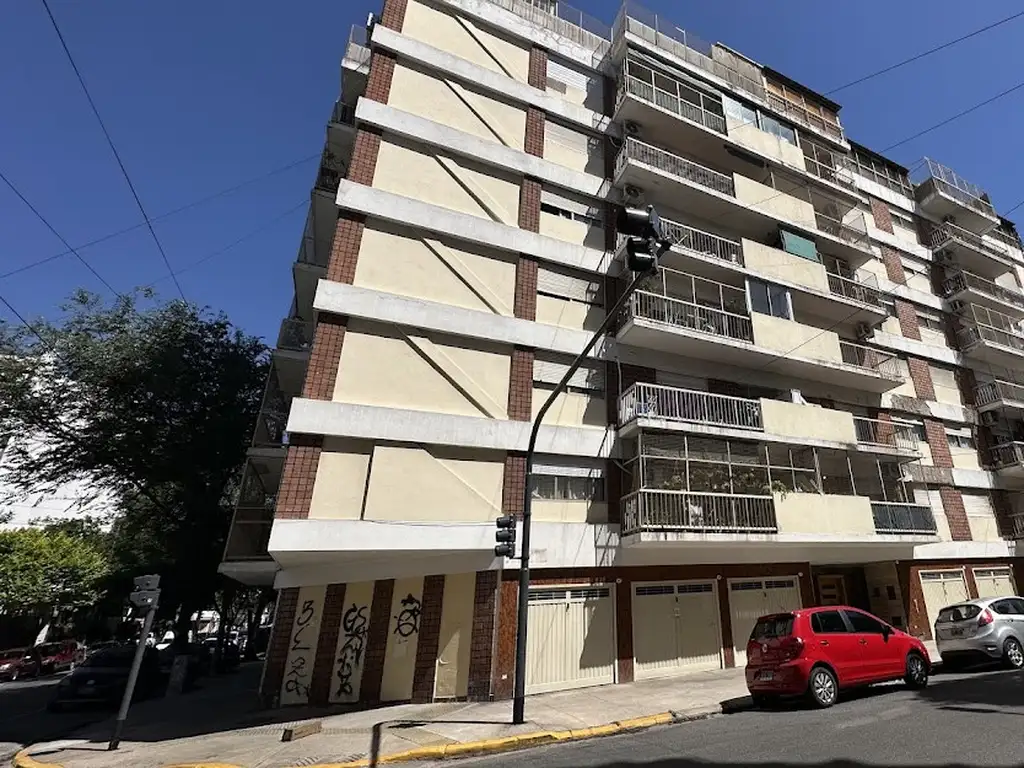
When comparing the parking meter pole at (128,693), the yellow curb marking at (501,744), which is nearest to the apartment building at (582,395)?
the parking meter pole at (128,693)

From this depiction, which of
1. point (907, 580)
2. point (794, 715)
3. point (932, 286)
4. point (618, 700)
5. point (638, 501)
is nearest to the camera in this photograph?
point (794, 715)

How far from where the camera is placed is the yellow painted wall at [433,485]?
11289mm

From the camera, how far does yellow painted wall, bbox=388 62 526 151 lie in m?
14.7

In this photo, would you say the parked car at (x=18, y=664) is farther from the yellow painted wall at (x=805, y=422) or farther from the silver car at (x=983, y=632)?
the silver car at (x=983, y=632)

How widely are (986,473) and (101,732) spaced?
28.1m

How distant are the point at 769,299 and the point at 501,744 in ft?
47.3

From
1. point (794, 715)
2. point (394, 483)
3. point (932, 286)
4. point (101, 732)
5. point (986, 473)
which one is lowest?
point (101, 732)

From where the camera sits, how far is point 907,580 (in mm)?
17188

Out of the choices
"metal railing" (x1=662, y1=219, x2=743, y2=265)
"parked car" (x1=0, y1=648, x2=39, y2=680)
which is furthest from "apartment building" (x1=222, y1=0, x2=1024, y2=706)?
"parked car" (x1=0, y1=648, x2=39, y2=680)

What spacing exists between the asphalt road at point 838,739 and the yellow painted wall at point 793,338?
919 centimetres

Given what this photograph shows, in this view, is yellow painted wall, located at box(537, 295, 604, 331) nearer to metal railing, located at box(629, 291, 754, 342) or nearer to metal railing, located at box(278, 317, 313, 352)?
metal railing, located at box(629, 291, 754, 342)

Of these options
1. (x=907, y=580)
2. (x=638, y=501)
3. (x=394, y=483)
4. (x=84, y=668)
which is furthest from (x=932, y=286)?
(x=84, y=668)

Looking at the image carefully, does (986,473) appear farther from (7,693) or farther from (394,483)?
(7,693)

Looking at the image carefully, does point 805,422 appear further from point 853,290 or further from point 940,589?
point 940,589
